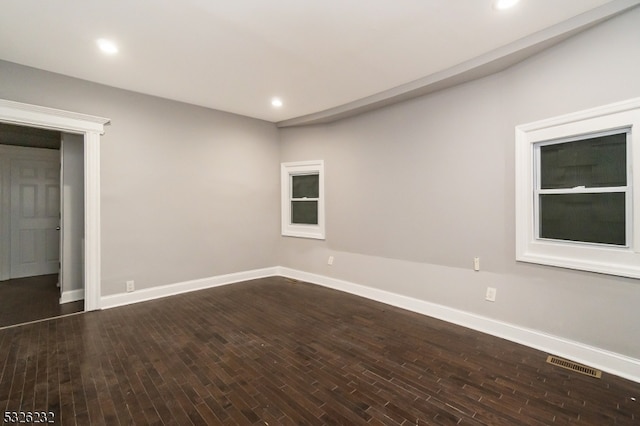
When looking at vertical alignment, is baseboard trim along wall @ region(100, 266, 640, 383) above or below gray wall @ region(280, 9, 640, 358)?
below

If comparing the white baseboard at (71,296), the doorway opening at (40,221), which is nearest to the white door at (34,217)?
the doorway opening at (40,221)

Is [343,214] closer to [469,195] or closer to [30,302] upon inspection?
[469,195]

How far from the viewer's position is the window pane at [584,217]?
2.37m

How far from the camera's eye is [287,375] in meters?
2.28

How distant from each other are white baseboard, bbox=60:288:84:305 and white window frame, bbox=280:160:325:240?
125 inches

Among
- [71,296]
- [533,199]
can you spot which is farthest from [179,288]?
[533,199]

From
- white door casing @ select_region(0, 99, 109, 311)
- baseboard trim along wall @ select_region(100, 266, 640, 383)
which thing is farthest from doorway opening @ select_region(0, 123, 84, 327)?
baseboard trim along wall @ select_region(100, 266, 640, 383)

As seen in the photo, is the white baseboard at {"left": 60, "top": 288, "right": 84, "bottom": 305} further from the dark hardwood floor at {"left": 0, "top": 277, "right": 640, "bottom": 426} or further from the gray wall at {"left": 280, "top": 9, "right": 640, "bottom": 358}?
the gray wall at {"left": 280, "top": 9, "right": 640, "bottom": 358}

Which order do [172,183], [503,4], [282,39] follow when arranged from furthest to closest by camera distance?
[172,183] < [282,39] < [503,4]

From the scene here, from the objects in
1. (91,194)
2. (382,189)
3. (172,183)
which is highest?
(172,183)

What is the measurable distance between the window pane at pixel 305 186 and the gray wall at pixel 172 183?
1.22 ft

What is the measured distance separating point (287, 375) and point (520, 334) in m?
2.31

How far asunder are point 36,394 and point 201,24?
3.10m

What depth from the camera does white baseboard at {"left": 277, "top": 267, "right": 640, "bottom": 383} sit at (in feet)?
7.43
